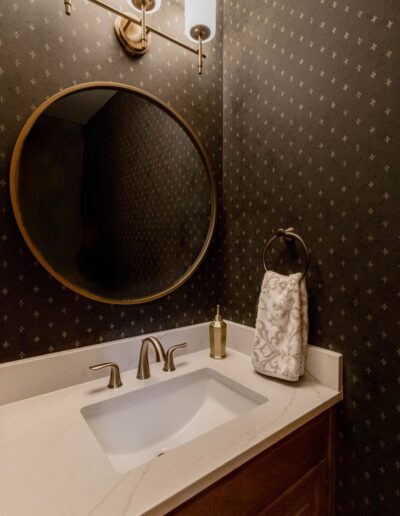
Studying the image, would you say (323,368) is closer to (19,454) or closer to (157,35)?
(19,454)

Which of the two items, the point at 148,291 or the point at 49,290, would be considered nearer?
the point at 49,290

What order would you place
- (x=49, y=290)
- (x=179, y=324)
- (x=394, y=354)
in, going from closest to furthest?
(x=394, y=354), (x=49, y=290), (x=179, y=324)

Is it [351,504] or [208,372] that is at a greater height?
[208,372]

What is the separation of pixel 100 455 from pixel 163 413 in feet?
1.17

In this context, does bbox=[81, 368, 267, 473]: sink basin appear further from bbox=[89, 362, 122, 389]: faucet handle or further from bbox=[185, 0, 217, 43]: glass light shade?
bbox=[185, 0, 217, 43]: glass light shade

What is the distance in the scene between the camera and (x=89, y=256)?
94cm

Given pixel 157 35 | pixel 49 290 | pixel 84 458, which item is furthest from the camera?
pixel 157 35

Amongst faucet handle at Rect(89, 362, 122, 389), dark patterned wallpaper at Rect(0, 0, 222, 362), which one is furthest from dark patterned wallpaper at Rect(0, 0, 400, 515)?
faucet handle at Rect(89, 362, 122, 389)

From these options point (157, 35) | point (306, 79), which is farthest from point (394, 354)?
point (157, 35)

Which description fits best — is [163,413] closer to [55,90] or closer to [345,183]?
[345,183]

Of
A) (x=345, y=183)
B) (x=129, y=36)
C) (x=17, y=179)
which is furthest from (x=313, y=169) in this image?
(x=17, y=179)

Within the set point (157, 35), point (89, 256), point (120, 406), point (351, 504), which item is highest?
point (157, 35)

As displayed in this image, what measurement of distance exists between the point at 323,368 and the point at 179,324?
525 mm

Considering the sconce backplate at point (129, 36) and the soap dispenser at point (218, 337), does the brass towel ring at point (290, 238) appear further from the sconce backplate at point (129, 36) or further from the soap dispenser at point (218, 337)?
the sconce backplate at point (129, 36)
